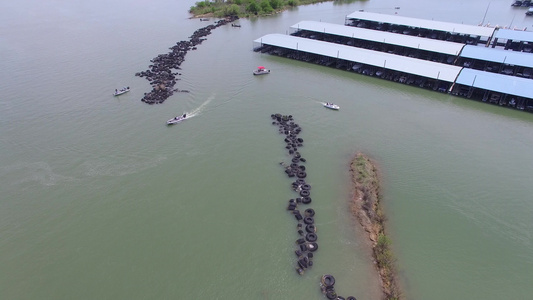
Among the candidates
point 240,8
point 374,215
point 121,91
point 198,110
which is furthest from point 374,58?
point 240,8

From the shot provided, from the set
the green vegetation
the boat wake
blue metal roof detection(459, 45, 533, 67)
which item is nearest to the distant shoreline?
the boat wake

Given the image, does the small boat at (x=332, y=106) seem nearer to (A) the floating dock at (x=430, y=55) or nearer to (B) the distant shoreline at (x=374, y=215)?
(B) the distant shoreline at (x=374, y=215)

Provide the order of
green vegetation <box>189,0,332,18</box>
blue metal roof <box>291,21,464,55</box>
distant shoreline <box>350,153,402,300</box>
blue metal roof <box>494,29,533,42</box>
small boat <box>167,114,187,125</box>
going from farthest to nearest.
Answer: green vegetation <box>189,0,332,18</box>, blue metal roof <box>494,29,533,42</box>, blue metal roof <box>291,21,464,55</box>, small boat <box>167,114,187,125</box>, distant shoreline <box>350,153,402,300</box>

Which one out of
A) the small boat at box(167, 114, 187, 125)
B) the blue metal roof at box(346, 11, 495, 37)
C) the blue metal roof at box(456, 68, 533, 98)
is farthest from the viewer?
the blue metal roof at box(346, 11, 495, 37)

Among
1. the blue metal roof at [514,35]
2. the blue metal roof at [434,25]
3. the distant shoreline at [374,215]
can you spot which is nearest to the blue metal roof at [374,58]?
the blue metal roof at [434,25]

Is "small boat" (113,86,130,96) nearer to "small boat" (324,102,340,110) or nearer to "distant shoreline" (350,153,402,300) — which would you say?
"small boat" (324,102,340,110)

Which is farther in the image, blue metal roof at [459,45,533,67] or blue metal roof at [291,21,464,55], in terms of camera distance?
blue metal roof at [291,21,464,55]

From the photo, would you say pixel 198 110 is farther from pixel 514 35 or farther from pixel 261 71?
pixel 514 35
